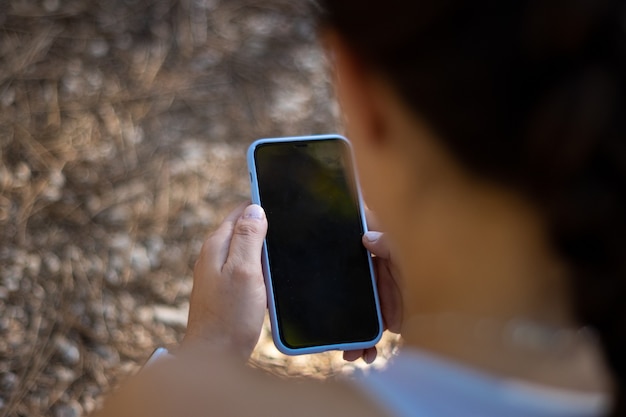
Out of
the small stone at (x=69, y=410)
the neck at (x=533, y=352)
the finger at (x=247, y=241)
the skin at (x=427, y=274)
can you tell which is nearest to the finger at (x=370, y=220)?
the finger at (x=247, y=241)

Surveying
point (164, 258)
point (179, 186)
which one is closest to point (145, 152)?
point (179, 186)

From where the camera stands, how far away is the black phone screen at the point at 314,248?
1.25 m

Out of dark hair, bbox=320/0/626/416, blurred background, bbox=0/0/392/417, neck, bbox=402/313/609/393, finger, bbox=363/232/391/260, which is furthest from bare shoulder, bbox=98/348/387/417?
blurred background, bbox=0/0/392/417

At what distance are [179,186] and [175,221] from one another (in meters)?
0.13

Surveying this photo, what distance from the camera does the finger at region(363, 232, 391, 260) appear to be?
126 cm

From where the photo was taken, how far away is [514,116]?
23.7 inches

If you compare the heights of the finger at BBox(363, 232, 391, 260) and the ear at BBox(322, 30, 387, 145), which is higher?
the ear at BBox(322, 30, 387, 145)

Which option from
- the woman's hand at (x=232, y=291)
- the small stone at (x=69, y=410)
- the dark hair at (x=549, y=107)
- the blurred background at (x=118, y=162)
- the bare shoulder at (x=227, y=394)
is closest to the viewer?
the dark hair at (x=549, y=107)

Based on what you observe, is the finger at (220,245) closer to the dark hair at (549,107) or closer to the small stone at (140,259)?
the dark hair at (549,107)

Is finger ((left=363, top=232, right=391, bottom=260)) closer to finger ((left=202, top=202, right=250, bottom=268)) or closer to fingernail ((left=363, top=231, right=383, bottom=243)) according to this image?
fingernail ((left=363, top=231, right=383, bottom=243))

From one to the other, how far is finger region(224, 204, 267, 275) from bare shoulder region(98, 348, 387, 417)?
13.6 inches

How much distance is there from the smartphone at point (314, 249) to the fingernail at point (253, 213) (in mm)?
35

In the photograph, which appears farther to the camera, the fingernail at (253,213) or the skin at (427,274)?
the fingernail at (253,213)

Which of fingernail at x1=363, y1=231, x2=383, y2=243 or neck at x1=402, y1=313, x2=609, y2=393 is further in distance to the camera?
fingernail at x1=363, y1=231, x2=383, y2=243
